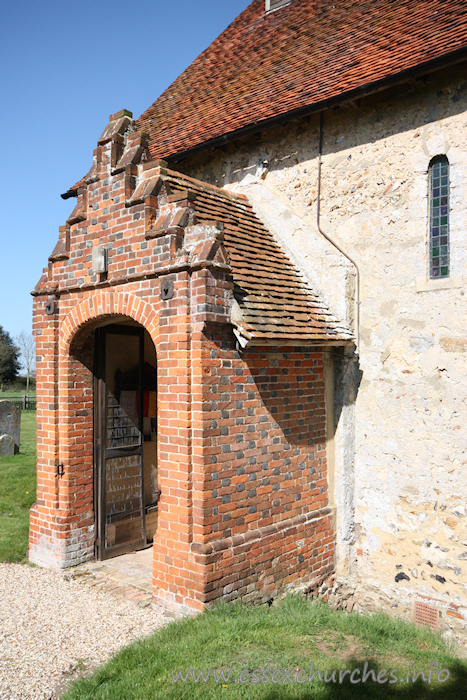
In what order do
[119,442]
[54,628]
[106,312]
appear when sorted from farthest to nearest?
[119,442]
[106,312]
[54,628]

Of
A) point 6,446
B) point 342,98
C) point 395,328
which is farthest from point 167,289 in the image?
point 6,446

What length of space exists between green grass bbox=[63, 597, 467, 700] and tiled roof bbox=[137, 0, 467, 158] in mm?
5916

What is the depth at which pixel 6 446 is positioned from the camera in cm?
1393

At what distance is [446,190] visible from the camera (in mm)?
6230

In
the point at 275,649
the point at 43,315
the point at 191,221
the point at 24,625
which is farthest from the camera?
the point at 43,315

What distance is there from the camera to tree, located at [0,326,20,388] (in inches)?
1647

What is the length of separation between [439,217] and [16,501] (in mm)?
7914

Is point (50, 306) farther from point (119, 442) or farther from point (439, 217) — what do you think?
point (439, 217)

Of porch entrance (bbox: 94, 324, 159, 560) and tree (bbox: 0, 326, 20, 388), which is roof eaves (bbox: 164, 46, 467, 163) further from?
tree (bbox: 0, 326, 20, 388)

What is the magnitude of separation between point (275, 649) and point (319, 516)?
228 cm

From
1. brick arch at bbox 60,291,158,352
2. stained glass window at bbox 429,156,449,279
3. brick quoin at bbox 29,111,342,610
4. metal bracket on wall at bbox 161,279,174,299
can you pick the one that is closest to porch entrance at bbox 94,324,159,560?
brick quoin at bbox 29,111,342,610

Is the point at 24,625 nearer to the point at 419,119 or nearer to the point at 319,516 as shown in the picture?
the point at 319,516

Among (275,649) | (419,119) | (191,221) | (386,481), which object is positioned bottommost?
(275,649)

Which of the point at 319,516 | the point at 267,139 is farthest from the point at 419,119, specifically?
the point at 319,516
